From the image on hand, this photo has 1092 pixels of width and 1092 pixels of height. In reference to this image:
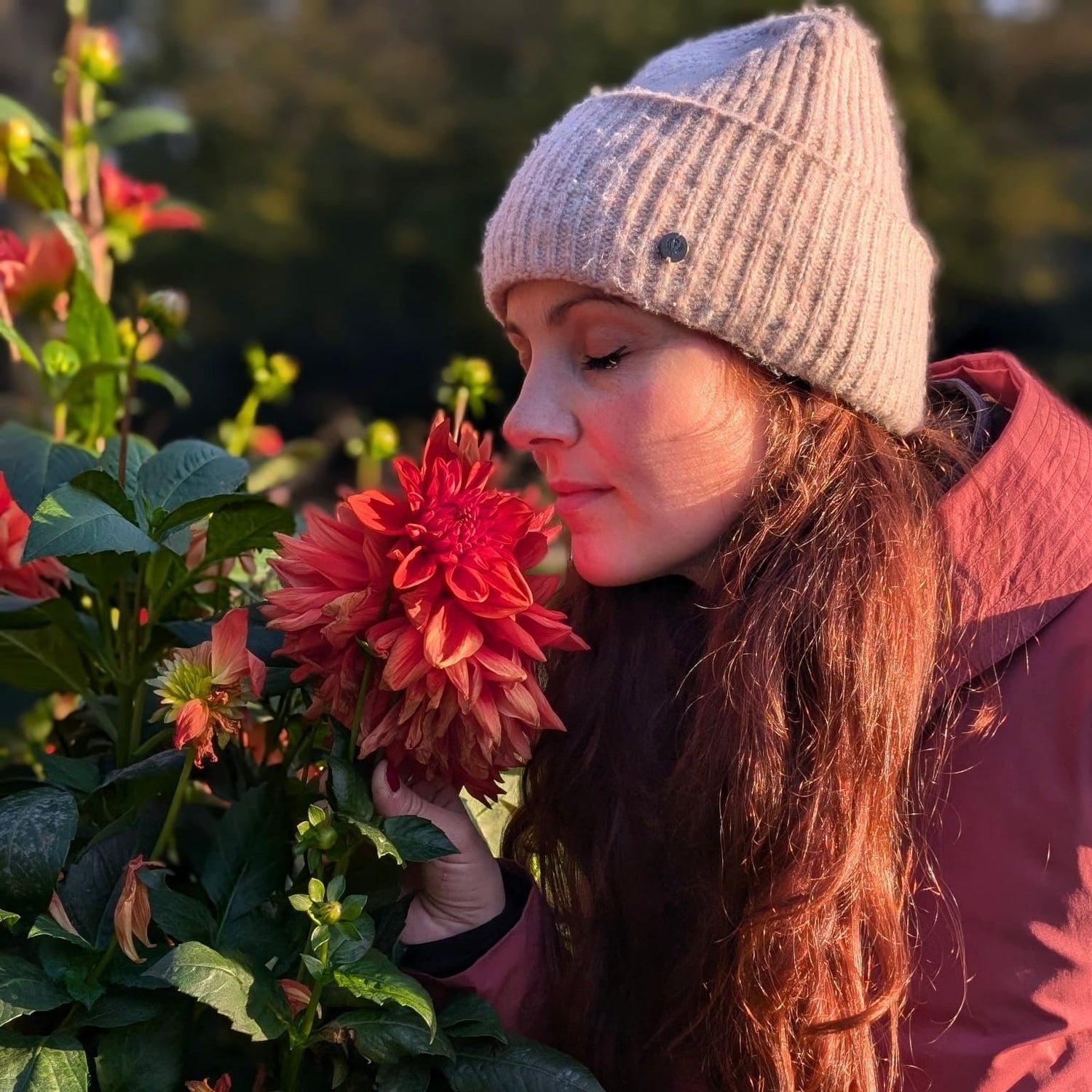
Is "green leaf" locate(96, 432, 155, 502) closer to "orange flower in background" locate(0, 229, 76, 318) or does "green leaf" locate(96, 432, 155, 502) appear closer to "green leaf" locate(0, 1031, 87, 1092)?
"orange flower in background" locate(0, 229, 76, 318)

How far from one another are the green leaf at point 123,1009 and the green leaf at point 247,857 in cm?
6

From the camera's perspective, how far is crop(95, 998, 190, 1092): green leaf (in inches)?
33.3

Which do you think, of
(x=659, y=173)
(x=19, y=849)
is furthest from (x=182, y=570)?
(x=659, y=173)

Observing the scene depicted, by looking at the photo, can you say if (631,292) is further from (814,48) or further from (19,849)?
(19,849)

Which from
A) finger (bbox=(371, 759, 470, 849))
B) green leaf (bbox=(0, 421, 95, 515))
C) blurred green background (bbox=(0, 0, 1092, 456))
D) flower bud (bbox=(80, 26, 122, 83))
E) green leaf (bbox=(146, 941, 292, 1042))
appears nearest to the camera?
green leaf (bbox=(146, 941, 292, 1042))

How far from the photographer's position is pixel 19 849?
0.85m

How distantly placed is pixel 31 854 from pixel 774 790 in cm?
51

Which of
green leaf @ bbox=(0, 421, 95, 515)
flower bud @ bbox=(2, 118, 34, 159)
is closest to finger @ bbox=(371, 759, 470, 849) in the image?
green leaf @ bbox=(0, 421, 95, 515)

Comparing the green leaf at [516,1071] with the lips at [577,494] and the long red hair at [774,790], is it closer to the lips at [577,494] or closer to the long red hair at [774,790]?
the long red hair at [774,790]

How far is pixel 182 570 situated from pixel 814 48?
0.64 m

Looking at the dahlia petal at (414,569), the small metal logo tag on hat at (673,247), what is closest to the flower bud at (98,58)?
the small metal logo tag on hat at (673,247)

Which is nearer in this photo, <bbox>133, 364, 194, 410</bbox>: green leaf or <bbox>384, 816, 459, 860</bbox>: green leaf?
<bbox>384, 816, 459, 860</bbox>: green leaf

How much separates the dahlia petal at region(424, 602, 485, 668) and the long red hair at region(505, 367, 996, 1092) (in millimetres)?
268

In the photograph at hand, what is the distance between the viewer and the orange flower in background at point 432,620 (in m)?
0.82
